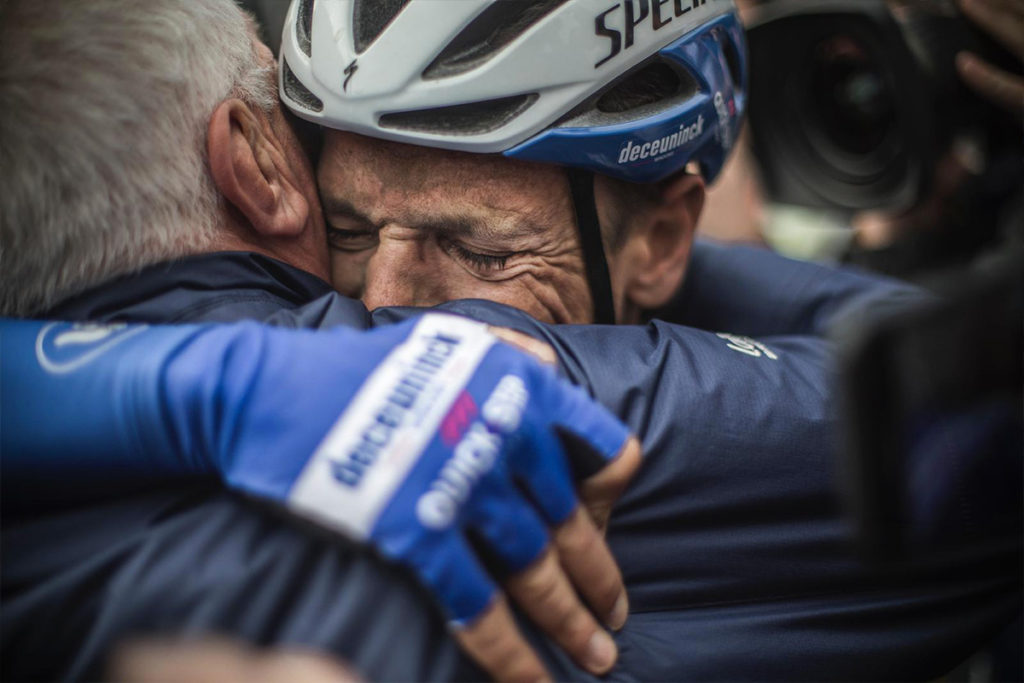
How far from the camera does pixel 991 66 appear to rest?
88.8 inches

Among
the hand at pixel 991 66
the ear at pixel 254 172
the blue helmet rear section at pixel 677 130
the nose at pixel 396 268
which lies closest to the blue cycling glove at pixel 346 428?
the ear at pixel 254 172

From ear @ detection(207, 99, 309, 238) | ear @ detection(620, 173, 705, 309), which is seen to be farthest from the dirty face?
ear @ detection(620, 173, 705, 309)

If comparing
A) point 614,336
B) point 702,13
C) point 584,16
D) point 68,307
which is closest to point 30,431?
point 68,307

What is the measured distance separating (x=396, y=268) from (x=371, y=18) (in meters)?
0.44

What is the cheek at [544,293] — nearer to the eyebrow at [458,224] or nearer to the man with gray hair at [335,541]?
the eyebrow at [458,224]

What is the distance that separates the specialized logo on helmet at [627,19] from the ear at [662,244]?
0.37 meters

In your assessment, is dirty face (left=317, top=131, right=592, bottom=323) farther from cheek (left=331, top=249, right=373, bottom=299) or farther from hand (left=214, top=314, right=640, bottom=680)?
hand (left=214, top=314, right=640, bottom=680)

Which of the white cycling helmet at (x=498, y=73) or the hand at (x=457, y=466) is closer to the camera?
the hand at (x=457, y=466)

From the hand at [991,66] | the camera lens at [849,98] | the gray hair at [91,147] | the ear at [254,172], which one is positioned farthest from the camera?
the camera lens at [849,98]

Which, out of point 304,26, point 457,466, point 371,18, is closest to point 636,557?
point 457,466

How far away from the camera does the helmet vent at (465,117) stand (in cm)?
151

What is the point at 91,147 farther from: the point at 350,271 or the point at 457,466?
the point at 457,466

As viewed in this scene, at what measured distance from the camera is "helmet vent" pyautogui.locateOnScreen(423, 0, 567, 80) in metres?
1.50

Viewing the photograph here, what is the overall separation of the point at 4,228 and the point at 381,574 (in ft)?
2.49
